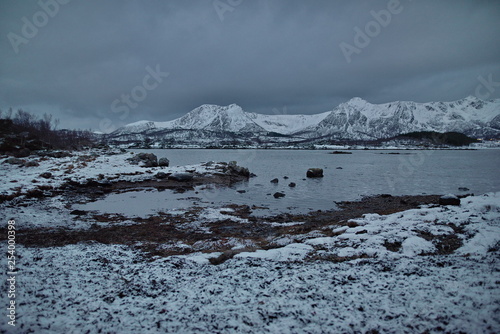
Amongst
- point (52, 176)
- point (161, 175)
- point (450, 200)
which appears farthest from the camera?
point (161, 175)

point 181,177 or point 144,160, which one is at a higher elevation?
point 144,160

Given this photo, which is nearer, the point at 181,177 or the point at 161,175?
the point at 181,177

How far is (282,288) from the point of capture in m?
6.90

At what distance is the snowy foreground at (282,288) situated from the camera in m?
5.50

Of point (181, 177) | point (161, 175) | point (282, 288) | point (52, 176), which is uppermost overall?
point (52, 176)

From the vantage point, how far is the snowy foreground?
550cm

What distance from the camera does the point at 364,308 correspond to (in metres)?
5.87

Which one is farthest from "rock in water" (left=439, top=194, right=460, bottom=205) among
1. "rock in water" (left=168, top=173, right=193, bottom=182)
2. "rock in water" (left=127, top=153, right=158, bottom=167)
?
"rock in water" (left=127, top=153, right=158, bottom=167)

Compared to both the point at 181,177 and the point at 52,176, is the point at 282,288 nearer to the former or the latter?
the point at 181,177

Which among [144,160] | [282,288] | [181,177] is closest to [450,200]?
[282,288]

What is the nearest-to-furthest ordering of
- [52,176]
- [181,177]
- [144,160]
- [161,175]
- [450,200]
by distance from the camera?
[450,200]
[52,176]
[181,177]
[161,175]
[144,160]

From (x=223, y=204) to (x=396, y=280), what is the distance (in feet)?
64.4

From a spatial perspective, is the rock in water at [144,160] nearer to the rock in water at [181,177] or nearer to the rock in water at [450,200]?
the rock in water at [181,177]

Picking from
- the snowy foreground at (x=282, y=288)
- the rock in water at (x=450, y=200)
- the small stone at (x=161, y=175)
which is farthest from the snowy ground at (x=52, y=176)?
the rock in water at (x=450, y=200)
